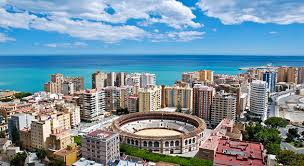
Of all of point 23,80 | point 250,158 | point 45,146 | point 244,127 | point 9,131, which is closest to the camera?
point 250,158

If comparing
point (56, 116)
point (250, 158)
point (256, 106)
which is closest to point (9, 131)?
point (56, 116)

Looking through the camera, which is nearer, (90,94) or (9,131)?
(9,131)

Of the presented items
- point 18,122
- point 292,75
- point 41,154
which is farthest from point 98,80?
point 292,75

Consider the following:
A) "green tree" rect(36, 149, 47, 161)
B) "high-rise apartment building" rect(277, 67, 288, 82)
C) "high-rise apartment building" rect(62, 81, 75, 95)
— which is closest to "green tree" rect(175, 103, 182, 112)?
"high-rise apartment building" rect(62, 81, 75, 95)

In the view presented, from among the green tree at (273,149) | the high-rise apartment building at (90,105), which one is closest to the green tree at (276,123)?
the green tree at (273,149)

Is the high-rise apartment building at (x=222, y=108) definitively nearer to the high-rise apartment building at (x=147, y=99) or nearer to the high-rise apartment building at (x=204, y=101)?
the high-rise apartment building at (x=204, y=101)

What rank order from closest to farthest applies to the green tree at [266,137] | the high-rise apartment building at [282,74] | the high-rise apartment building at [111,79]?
the green tree at [266,137]
the high-rise apartment building at [111,79]
the high-rise apartment building at [282,74]

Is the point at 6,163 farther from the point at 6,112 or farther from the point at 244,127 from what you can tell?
the point at 244,127

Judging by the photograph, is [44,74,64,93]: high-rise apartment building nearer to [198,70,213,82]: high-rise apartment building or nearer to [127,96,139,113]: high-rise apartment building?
[127,96,139,113]: high-rise apartment building
